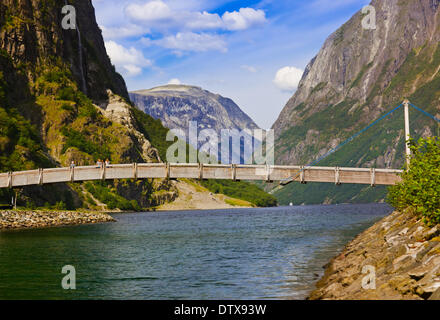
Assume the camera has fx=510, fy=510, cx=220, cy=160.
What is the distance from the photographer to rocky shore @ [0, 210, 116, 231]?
3293 inches

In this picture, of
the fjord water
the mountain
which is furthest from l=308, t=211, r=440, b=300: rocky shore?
the mountain

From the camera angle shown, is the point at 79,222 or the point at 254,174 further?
the point at 79,222

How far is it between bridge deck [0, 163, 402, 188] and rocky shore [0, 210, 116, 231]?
9.01 meters

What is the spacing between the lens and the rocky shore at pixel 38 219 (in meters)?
83.7

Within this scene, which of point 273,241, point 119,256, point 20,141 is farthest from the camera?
point 20,141

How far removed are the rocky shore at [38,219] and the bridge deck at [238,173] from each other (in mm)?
9009

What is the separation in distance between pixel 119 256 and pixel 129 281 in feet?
47.3

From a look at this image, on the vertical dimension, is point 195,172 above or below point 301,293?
above

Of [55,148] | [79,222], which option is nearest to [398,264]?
[79,222]

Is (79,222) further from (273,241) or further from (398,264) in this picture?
(398,264)

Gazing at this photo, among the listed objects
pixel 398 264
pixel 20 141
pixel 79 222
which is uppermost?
pixel 20 141

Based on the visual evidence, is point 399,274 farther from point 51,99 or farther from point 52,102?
point 51,99

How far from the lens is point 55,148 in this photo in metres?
174

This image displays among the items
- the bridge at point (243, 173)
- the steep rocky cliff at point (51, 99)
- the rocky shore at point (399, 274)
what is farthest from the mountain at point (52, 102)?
the rocky shore at point (399, 274)
